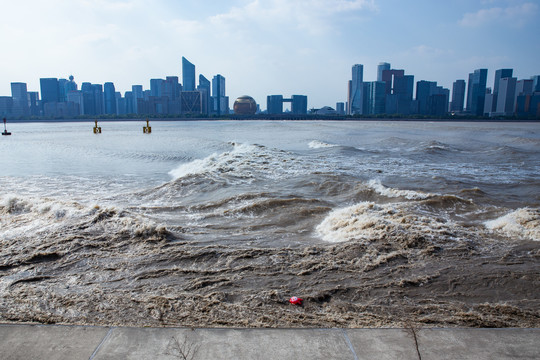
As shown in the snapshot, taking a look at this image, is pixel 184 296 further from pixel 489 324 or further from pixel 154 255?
pixel 489 324

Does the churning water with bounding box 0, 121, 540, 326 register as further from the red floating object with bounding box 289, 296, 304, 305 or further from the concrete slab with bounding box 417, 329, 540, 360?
the concrete slab with bounding box 417, 329, 540, 360

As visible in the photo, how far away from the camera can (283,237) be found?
320 inches

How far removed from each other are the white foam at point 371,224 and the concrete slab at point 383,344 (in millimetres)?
4144

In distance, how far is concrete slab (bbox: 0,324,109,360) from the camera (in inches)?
127

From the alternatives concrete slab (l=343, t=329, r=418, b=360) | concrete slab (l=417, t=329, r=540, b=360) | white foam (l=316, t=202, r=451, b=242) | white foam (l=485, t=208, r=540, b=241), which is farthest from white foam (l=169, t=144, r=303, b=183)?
concrete slab (l=417, t=329, r=540, b=360)

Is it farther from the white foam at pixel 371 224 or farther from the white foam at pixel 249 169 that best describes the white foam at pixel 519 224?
the white foam at pixel 249 169

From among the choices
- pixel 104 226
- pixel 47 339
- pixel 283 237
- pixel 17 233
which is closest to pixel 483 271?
pixel 283 237

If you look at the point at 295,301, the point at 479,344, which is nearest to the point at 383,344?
the point at 479,344

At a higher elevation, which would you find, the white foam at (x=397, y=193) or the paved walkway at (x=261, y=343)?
the paved walkway at (x=261, y=343)

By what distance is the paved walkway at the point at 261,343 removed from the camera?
323 cm

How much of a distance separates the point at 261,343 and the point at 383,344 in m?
1.10

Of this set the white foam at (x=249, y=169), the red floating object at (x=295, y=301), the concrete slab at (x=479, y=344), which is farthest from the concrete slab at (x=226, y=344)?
the white foam at (x=249, y=169)

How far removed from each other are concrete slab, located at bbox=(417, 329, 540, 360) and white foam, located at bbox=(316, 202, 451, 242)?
4.07m

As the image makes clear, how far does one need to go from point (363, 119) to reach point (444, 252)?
192843 mm
